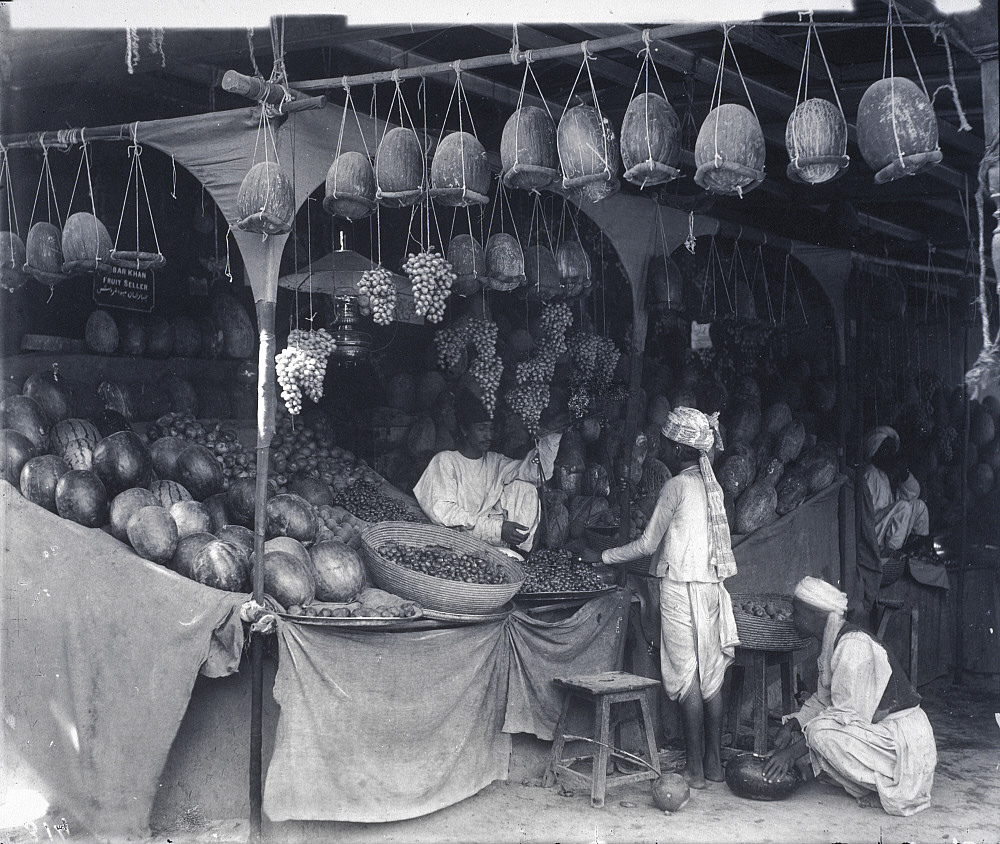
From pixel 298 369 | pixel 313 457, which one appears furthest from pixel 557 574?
pixel 298 369

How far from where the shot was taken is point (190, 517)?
523 centimetres

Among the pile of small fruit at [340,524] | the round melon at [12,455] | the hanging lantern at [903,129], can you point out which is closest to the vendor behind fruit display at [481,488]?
the pile of small fruit at [340,524]

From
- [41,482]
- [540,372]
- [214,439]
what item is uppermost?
[540,372]

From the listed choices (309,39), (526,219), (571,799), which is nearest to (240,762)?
(571,799)

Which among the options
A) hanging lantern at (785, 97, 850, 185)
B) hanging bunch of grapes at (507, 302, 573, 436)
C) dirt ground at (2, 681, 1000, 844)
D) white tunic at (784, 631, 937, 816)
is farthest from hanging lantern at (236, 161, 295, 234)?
white tunic at (784, 631, 937, 816)

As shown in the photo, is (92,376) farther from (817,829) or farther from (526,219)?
(817,829)

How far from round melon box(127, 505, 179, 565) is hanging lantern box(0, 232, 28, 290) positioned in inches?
75.7

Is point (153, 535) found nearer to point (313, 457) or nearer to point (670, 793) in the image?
point (313, 457)

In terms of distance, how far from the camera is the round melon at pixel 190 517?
5190 millimetres

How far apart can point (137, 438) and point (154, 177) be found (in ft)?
7.36

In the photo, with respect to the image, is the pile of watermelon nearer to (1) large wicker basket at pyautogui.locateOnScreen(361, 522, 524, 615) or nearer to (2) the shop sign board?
(1) large wicker basket at pyautogui.locateOnScreen(361, 522, 524, 615)

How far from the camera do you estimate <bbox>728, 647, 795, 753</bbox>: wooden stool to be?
5.81 metres

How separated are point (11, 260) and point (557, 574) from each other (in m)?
3.77

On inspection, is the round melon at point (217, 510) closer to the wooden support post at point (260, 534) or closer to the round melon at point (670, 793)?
the wooden support post at point (260, 534)
